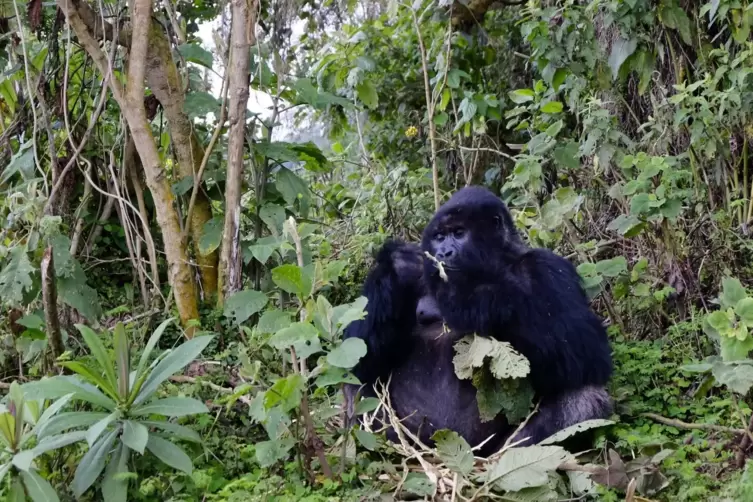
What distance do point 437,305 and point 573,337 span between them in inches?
20.7

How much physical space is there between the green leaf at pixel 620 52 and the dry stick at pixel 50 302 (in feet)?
9.70

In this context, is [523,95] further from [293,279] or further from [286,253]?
[293,279]

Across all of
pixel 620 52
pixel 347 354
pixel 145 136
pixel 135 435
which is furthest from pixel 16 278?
pixel 620 52

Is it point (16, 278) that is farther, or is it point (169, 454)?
point (16, 278)

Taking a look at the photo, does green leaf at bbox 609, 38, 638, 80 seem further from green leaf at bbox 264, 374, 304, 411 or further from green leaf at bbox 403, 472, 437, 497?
green leaf at bbox 264, 374, 304, 411

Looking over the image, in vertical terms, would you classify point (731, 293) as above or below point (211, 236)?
below

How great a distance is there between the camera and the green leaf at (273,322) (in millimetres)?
2410

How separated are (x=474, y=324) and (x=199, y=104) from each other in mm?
1680

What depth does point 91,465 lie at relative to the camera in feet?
7.45

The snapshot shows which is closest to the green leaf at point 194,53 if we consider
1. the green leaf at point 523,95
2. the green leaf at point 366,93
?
the green leaf at point 366,93

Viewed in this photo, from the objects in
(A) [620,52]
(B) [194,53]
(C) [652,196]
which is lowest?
(C) [652,196]

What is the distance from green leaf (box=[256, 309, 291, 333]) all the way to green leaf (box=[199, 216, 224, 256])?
120 centimetres

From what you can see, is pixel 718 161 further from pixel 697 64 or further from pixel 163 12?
pixel 163 12

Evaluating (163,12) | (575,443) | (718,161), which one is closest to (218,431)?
(575,443)
